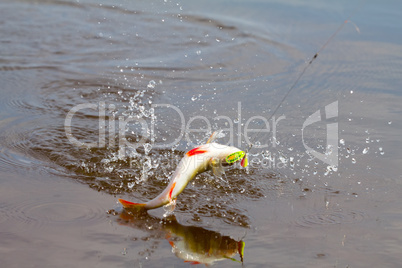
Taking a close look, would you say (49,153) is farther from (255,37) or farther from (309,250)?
(255,37)

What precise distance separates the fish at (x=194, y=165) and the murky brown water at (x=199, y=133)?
254 mm

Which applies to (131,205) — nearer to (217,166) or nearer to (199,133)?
(217,166)

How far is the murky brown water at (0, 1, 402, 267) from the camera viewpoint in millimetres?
3541

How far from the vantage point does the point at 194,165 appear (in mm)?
3602

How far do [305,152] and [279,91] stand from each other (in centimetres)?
155

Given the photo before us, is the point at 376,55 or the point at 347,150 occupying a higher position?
the point at 376,55

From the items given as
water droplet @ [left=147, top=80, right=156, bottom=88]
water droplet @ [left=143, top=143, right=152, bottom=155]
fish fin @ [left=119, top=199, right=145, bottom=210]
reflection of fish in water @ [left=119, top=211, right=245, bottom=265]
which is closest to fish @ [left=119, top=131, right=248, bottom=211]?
fish fin @ [left=119, top=199, right=145, bottom=210]

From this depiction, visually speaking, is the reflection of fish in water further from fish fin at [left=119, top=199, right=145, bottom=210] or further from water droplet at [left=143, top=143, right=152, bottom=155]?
water droplet at [left=143, top=143, right=152, bottom=155]

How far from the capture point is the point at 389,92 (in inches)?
240

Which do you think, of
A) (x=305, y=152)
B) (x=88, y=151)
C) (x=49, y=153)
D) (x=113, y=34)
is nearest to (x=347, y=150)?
(x=305, y=152)

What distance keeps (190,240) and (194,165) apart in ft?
1.67

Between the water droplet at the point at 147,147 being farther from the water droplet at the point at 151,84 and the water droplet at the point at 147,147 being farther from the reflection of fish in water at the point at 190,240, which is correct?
the water droplet at the point at 151,84

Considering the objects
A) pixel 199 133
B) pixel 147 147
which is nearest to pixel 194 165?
pixel 147 147

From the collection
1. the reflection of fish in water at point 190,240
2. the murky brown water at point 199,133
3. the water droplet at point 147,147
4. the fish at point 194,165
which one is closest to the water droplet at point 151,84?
the murky brown water at point 199,133
